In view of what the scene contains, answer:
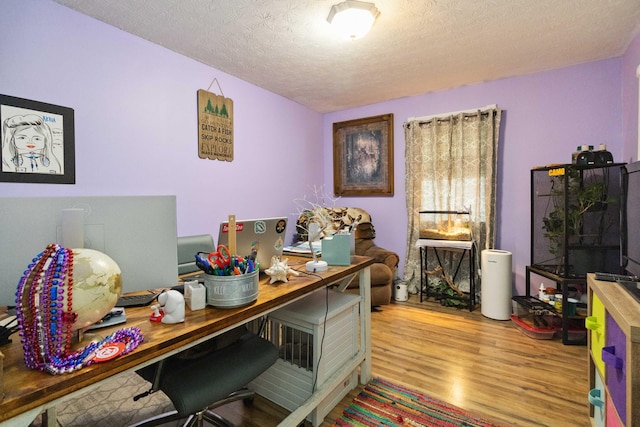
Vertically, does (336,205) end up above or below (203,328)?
above

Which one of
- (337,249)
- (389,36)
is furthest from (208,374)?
(389,36)

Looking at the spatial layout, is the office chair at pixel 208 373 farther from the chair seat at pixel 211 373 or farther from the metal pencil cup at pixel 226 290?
the metal pencil cup at pixel 226 290

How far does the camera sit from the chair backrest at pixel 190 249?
211 centimetres

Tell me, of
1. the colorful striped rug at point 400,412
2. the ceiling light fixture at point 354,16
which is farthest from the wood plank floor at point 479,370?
the ceiling light fixture at point 354,16

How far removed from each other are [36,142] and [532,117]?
4152mm

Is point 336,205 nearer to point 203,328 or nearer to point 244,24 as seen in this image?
point 244,24

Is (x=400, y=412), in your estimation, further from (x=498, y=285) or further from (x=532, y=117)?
(x=532, y=117)

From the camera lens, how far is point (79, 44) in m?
2.14

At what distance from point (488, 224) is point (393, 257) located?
3.45 ft

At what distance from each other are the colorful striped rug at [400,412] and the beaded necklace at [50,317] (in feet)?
4.37

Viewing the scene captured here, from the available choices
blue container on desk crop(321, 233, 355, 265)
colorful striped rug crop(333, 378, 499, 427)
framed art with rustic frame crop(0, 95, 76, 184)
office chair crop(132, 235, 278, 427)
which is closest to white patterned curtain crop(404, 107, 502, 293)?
colorful striped rug crop(333, 378, 499, 427)

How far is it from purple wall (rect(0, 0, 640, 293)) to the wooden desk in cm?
168

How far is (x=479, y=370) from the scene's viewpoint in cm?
215

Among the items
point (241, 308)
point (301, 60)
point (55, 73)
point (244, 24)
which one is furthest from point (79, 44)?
point (241, 308)
